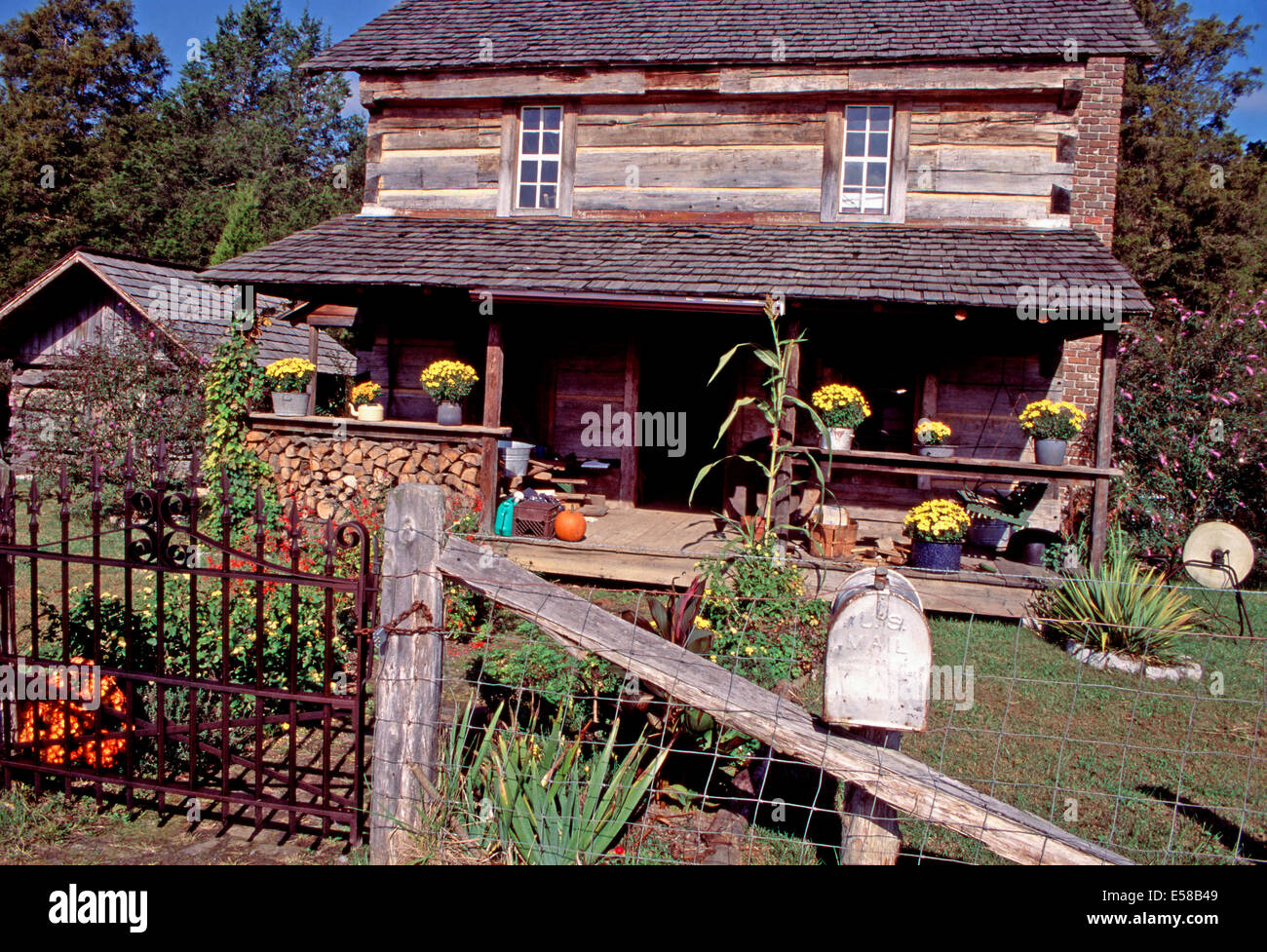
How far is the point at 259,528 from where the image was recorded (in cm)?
334

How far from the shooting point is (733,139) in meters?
11.0

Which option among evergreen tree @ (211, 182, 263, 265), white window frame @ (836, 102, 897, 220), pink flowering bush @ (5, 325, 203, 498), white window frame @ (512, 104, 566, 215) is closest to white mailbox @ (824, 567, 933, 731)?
white window frame @ (836, 102, 897, 220)

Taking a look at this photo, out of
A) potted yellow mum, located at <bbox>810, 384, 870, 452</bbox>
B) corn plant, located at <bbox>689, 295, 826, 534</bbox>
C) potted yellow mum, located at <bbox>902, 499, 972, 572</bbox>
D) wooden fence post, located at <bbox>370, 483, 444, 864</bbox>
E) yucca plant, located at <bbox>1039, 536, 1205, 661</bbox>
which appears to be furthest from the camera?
potted yellow mum, located at <bbox>810, 384, 870, 452</bbox>

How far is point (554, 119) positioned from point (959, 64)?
5062mm

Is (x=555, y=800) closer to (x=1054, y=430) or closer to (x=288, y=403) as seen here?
(x=1054, y=430)

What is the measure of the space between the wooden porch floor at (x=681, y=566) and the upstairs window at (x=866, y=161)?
4.35 m

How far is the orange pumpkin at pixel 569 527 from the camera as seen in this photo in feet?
30.4

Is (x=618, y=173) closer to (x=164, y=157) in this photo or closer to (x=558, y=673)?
(x=558, y=673)

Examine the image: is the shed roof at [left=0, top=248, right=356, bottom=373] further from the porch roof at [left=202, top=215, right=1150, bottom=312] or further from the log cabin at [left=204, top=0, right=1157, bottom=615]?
the log cabin at [left=204, top=0, right=1157, bottom=615]

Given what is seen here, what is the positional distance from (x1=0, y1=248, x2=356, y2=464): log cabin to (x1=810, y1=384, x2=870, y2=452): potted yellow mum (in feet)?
32.5

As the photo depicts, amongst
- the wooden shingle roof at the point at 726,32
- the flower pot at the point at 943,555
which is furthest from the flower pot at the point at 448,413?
the flower pot at the point at 943,555

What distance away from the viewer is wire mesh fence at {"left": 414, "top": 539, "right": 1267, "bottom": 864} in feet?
10.8

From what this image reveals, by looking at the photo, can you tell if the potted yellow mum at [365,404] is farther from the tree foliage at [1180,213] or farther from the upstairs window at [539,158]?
the tree foliage at [1180,213]
